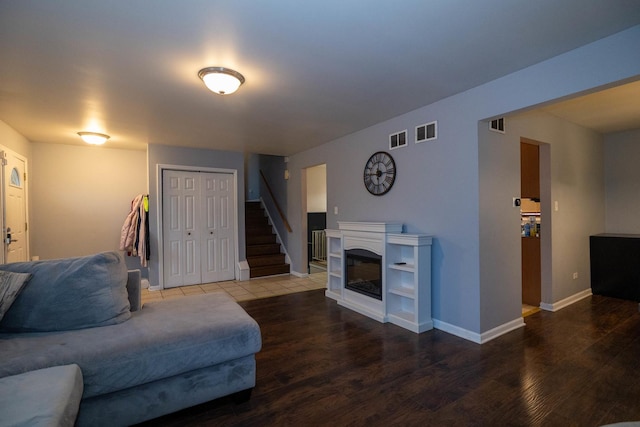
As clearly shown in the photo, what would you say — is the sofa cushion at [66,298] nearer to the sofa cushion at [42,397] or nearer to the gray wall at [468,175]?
the sofa cushion at [42,397]

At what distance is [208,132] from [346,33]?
294cm

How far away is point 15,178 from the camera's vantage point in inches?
159

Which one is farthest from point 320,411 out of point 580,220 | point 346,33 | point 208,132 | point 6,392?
point 580,220

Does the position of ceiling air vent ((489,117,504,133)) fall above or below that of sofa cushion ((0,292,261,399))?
above

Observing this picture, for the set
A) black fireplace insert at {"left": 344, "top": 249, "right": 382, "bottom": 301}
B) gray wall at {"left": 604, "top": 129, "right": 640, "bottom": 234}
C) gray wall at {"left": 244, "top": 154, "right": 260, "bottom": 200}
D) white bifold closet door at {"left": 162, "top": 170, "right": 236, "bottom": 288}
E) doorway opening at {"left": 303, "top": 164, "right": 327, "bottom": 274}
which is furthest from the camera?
gray wall at {"left": 244, "top": 154, "right": 260, "bottom": 200}

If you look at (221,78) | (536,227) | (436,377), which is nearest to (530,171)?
(536,227)

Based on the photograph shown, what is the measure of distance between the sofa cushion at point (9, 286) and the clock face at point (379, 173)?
3.37 meters

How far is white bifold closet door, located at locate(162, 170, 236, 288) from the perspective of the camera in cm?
513

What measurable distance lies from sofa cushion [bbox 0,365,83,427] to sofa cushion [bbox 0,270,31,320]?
611 millimetres

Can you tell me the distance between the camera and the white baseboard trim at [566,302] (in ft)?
12.2

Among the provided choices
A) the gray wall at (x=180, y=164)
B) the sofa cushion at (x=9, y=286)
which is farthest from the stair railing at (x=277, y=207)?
the sofa cushion at (x=9, y=286)

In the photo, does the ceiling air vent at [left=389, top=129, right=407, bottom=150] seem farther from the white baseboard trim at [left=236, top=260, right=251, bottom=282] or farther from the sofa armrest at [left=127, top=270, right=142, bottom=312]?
the white baseboard trim at [left=236, top=260, right=251, bottom=282]

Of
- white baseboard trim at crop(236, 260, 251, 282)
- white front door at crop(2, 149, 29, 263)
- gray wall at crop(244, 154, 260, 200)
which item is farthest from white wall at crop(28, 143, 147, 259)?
gray wall at crop(244, 154, 260, 200)

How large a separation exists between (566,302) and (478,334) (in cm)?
201
